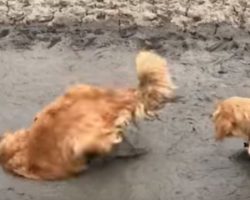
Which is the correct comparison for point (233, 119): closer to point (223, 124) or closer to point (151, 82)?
point (223, 124)

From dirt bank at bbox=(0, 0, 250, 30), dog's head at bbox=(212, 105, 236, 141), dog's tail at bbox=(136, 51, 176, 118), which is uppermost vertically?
dog's tail at bbox=(136, 51, 176, 118)

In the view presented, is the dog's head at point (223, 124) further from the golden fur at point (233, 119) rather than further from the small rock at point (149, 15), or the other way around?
the small rock at point (149, 15)

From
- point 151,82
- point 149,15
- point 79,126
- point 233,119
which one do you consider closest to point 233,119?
point 233,119

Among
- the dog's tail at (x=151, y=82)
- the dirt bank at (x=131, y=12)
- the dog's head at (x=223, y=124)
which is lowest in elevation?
the dirt bank at (x=131, y=12)

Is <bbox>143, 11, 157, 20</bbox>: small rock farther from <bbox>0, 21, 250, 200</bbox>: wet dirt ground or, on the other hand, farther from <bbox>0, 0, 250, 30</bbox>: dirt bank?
<bbox>0, 21, 250, 200</bbox>: wet dirt ground

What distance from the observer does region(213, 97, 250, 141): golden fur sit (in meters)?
4.23

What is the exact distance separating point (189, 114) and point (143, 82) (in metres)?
0.53

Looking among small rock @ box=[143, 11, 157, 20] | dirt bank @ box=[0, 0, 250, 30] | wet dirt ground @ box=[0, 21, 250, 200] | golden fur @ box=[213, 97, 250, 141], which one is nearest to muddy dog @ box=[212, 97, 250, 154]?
golden fur @ box=[213, 97, 250, 141]

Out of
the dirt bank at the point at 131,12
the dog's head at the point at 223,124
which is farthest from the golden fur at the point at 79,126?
the dirt bank at the point at 131,12

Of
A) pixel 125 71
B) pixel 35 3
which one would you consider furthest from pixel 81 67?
pixel 35 3

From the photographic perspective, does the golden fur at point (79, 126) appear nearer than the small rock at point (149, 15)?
Yes

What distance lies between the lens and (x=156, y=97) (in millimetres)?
4227

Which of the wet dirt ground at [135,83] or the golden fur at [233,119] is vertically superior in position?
the golden fur at [233,119]

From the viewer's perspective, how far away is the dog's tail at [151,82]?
418cm
